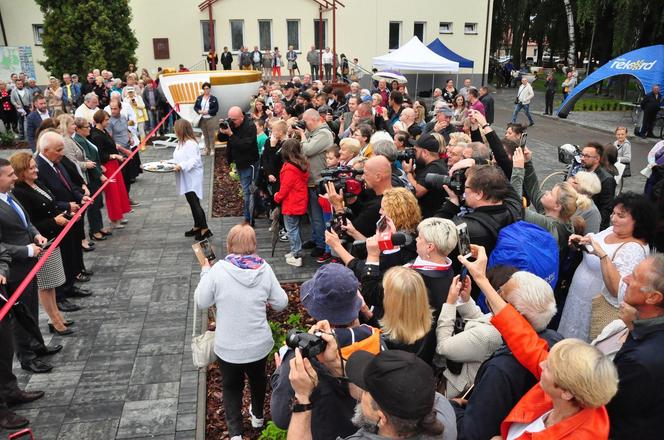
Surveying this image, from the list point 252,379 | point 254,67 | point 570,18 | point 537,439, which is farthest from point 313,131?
point 570,18

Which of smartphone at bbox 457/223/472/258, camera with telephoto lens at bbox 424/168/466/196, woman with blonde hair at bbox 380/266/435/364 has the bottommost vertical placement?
woman with blonde hair at bbox 380/266/435/364

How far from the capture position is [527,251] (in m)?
3.48

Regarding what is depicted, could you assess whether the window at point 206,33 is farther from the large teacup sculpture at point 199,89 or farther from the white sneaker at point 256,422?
the white sneaker at point 256,422

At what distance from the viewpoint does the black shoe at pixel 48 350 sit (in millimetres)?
4871

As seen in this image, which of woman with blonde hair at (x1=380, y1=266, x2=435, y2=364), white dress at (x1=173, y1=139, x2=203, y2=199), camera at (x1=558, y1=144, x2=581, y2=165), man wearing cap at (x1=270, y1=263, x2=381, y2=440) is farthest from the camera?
white dress at (x1=173, y1=139, x2=203, y2=199)

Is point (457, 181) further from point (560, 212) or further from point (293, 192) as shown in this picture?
point (293, 192)

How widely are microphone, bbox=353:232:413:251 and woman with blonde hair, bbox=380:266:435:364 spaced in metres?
0.76

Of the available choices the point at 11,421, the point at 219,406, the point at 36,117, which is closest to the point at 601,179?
the point at 219,406

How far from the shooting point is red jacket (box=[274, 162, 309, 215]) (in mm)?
6527

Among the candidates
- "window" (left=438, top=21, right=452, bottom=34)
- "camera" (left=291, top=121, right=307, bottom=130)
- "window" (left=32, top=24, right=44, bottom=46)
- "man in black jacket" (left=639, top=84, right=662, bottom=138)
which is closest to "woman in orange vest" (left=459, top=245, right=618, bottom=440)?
"camera" (left=291, top=121, right=307, bottom=130)

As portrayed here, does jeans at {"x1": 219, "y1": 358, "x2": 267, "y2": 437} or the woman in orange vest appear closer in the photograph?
the woman in orange vest

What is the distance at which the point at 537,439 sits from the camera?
2.12 metres

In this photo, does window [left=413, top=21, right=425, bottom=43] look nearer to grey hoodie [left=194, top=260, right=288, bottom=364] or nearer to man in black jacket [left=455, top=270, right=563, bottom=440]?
grey hoodie [left=194, top=260, right=288, bottom=364]

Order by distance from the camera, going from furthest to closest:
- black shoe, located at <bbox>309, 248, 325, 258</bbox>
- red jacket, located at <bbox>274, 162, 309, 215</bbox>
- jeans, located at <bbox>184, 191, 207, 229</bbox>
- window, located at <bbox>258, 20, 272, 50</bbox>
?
window, located at <bbox>258, 20, 272, 50</bbox> < jeans, located at <bbox>184, 191, 207, 229</bbox> < black shoe, located at <bbox>309, 248, 325, 258</bbox> < red jacket, located at <bbox>274, 162, 309, 215</bbox>
